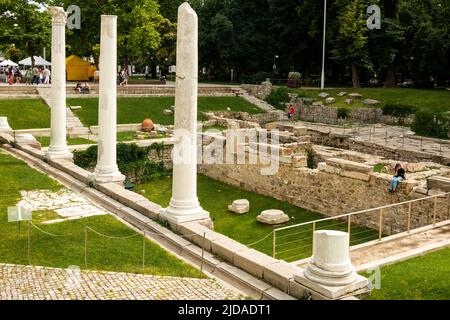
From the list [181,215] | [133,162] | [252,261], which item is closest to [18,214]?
[181,215]

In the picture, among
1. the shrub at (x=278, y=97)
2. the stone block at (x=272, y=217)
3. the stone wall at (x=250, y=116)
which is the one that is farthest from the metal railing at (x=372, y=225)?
the shrub at (x=278, y=97)

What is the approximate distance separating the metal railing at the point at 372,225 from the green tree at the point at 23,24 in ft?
99.4

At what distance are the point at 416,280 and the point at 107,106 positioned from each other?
11303 mm

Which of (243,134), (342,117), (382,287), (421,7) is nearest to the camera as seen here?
(382,287)

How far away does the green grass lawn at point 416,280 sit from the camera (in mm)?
9094

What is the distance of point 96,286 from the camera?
952 cm

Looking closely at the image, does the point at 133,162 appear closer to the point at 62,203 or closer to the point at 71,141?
the point at 71,141

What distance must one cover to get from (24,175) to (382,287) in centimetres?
1375

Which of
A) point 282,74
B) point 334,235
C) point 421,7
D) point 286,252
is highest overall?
point 421,7

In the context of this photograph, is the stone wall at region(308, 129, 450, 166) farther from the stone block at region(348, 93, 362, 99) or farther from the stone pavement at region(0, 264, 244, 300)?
the stone pavement at region(0, 264, 244, 300)

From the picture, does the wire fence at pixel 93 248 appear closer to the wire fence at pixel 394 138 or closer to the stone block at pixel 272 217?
the stone block at pixel 272 217

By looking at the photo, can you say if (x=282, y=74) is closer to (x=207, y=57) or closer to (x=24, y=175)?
(x=207, y=57)

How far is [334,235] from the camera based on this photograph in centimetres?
892

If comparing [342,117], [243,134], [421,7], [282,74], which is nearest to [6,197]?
[243,134]
